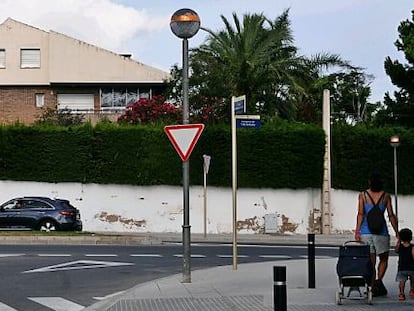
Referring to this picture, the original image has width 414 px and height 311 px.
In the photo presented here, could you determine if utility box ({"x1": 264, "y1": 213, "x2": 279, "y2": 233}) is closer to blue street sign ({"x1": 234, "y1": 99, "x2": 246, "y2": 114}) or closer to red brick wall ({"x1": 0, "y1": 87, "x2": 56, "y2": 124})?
blue street sign ({"x1": 234, "y1": 99, "x2": 246, "y2": 114})

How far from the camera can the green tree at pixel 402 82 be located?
4012cm

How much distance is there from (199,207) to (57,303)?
20908mm

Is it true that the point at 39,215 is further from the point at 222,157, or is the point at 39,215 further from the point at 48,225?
the point at 222,157

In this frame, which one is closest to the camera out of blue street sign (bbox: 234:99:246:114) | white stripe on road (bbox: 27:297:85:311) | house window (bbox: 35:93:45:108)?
white stripe on road (bbox: 27:297:85:311)

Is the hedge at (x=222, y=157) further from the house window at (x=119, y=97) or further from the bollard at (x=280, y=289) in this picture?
the bollard at (x=280, y=289)

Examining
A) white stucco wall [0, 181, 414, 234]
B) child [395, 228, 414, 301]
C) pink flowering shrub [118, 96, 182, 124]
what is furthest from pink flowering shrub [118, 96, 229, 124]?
child [395, 228, 414, 301]

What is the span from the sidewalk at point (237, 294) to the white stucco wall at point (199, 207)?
52.2 feet

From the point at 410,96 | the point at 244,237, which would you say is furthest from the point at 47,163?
the point at 410,96

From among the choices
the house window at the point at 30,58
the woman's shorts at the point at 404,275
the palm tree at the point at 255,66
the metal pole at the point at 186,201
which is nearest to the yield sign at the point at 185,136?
the metal pole at the point at 186,201

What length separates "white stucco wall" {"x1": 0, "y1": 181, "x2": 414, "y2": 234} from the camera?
3419 cm

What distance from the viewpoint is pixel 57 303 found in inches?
530

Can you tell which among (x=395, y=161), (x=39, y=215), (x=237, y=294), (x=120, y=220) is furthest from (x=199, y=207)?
(x=237, y=294)

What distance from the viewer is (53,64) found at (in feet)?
181

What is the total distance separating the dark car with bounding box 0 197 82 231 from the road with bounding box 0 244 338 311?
5.77 m
